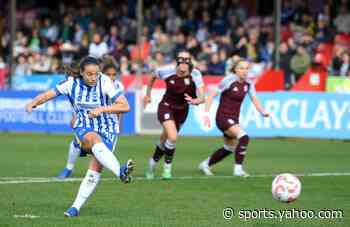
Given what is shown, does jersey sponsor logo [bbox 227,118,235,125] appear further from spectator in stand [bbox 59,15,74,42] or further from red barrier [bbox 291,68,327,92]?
spectator in stand [bbox 59,15,74,42]

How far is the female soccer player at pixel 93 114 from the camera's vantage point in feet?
40.4

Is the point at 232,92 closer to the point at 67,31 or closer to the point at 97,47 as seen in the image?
the point at 97,47

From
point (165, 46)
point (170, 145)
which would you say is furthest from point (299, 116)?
point (170, 145)

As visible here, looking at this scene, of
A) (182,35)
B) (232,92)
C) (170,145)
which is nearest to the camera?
(170,145)

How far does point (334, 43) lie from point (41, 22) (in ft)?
40.2

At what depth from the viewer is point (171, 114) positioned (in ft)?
58.0

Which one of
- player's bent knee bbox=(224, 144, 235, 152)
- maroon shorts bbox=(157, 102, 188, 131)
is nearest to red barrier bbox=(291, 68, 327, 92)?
player's bent knee bbox=(224, 144, 235, 152)

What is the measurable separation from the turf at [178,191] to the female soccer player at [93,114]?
0.45m

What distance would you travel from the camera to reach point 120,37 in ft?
116

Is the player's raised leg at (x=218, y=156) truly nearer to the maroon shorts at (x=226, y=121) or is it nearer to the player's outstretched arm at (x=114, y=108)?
Result: the maroon shorts at (x=226, y=121)

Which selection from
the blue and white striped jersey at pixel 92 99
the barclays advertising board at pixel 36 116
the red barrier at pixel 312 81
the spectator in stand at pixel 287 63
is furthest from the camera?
the spectator in stand at pixel 287 63

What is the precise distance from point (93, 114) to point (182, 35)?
21.9 m

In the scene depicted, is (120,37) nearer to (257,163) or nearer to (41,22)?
(41,22)

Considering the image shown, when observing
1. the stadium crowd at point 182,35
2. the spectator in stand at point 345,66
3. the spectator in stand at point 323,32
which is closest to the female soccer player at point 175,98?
the stadium crowd at point 182,35
